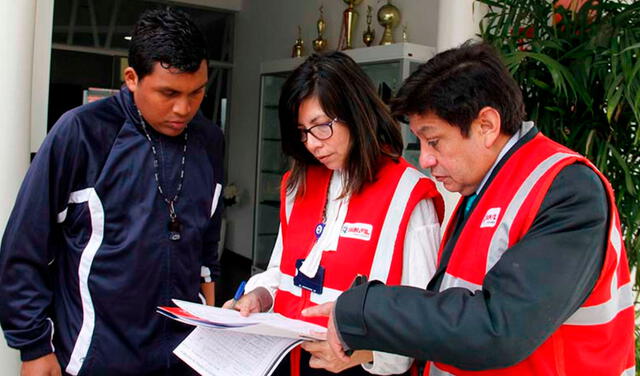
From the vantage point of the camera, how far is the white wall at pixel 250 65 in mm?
6816

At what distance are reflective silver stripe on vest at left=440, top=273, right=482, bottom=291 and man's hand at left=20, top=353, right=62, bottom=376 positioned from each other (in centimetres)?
100

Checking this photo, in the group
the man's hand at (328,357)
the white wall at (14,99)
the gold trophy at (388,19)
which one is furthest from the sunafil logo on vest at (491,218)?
the gold trophy at (388,19)

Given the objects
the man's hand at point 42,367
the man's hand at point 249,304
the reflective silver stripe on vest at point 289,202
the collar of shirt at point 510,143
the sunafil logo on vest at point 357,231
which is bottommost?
the man's hand at point 42,367

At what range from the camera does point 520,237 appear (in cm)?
101

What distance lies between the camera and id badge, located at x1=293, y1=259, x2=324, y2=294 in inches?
57.3

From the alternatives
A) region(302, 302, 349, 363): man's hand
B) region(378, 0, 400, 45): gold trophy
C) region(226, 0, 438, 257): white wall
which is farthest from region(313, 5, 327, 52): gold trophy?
region(302, 302, 349, 363): man's hand

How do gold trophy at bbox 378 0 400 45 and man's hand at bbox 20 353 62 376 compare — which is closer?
man's hand at bbox 20 353 62 376

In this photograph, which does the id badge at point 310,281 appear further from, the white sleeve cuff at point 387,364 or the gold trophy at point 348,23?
the gold trophy at point 348,23

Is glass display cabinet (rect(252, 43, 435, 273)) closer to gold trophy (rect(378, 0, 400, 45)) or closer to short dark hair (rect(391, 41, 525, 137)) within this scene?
gold trophy (rect(378, 0, 400, 45))

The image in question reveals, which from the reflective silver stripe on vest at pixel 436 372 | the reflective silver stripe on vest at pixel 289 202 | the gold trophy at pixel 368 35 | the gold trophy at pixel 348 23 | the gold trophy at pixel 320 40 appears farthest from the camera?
the gold trophy at pixel 320 40

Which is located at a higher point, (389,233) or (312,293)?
(389,233)

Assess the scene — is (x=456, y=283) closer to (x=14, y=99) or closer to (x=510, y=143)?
(x=510, y=143)

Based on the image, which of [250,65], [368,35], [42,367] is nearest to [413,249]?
[42,367]

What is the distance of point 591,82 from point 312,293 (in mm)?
1624
